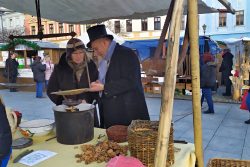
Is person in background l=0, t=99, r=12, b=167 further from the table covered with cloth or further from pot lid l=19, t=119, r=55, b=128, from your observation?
pot lid l=19, t=119, r=55, b=128

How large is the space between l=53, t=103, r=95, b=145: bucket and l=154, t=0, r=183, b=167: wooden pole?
2.20 ft

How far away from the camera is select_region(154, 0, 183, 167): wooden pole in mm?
1150

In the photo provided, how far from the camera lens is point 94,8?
3.60m

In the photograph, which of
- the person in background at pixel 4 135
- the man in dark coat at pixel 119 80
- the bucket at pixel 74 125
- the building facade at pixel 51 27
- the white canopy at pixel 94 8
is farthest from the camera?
the building facade at pixel 51 27

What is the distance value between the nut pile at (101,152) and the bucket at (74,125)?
0.44ft

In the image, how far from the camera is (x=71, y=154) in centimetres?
161

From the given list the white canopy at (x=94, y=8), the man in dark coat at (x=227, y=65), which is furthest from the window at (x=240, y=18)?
the white canopy at (x=94, y=8)

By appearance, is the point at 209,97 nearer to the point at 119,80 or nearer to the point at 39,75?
the point at 119,80

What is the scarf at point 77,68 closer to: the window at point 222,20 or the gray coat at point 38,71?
the gray coat at point 38,71

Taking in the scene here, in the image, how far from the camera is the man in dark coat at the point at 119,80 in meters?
2.39

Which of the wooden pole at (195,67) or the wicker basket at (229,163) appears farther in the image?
the wicker basket at (229,163)

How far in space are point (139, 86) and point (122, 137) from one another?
810 millimetres

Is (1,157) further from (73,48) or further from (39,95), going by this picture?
(39,95)

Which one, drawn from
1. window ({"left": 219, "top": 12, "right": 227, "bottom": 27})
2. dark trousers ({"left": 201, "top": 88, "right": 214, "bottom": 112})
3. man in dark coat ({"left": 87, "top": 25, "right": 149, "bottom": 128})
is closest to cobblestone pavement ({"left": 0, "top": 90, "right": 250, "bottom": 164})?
dark trousers ({"left": 201, "top": 88, "right": 214, "bottom": 112})
